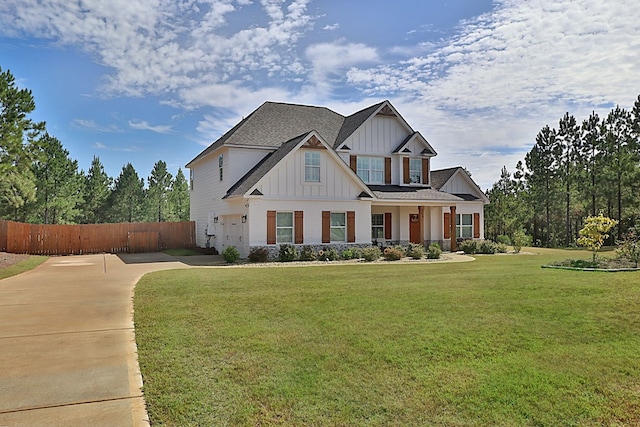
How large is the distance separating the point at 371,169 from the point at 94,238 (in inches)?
657

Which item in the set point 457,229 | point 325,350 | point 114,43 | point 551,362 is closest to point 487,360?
→ point 551,362

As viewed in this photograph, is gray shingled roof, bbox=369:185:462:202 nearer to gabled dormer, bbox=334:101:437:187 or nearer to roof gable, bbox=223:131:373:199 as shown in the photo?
gabled dormer, bbox=334:101:437:187

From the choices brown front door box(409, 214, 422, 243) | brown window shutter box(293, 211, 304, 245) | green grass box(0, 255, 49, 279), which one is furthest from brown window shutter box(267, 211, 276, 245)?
brown front door box(409, 214, 422, 243)

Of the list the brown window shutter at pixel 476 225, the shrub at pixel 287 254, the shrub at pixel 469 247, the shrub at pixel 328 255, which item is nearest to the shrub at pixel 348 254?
the shrub at pixel 328 255

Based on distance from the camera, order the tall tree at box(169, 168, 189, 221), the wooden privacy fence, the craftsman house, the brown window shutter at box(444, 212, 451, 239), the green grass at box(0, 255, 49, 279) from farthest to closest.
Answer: the tall tree at box(169, 168, 189, 221)
the brown window shutter at box(444, 212, 451, 239)
the wooden privacy fence
the craftsman house
the green grass at box(0, 255, 49, 279)

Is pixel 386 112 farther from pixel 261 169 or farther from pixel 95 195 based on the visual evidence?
pixel 95 195

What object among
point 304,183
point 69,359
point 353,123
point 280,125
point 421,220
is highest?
point 353,123

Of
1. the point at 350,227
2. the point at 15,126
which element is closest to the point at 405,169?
the point at 350,227

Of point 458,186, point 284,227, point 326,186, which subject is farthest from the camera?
point 458,186

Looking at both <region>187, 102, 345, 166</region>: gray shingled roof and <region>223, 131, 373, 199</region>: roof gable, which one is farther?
<region>187, 102, 345, 166</region>: gray shingled roof

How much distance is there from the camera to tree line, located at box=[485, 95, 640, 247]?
107ft

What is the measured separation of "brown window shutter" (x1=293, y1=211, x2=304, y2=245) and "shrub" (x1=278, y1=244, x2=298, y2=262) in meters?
0.93

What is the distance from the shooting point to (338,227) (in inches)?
909

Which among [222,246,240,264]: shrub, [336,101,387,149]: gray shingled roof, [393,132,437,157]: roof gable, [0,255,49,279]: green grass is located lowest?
[0,255,49,279]: green grass
